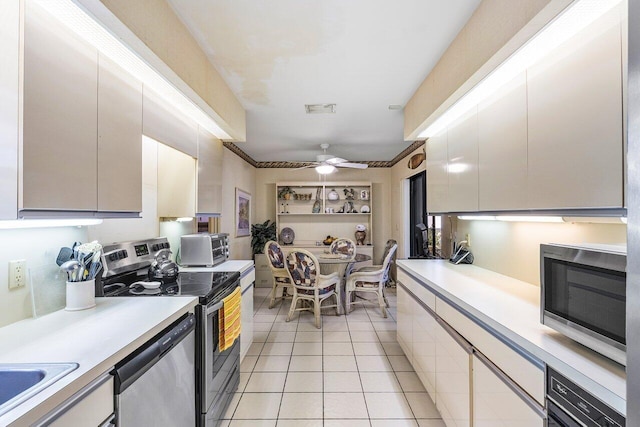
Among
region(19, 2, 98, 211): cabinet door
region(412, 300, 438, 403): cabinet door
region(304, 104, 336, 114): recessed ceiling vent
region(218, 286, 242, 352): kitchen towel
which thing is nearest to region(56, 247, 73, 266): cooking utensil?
region(19, 2, 98, 211): cabinet door

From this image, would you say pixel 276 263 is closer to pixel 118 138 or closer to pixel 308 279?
pixel 308 279

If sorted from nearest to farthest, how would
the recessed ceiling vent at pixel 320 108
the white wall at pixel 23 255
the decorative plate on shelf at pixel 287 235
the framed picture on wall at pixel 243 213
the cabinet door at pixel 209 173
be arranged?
the white wall at pixel 23 255 → the cabinet door at pixel 209 173 → the recessed ceiling vent at pixel 320 108 → the framed picture on wall at pixel 243 213 → the decorative plate on shelf at pixel 287 235

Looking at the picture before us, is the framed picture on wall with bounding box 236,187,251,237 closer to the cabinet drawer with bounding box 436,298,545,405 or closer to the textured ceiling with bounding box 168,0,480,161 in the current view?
the textured ceiling with bounding box 168,0,480,161

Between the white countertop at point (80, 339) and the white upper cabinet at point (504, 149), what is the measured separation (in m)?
1.90

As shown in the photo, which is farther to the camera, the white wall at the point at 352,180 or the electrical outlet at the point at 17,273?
the white wall at the point at 352,180

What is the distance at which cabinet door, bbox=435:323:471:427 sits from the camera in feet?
5.09

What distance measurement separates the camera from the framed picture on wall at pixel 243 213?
469 cm

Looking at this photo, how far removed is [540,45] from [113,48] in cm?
197

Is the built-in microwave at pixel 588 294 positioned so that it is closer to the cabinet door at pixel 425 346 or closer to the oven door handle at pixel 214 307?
the cabinet door at pixel 425 346

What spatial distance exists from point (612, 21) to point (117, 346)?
2154 millimetres

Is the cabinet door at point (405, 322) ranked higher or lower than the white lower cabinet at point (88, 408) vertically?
lower

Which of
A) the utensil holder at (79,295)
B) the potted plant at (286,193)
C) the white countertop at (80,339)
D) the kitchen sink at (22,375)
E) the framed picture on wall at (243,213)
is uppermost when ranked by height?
the potted plant at (286,193)

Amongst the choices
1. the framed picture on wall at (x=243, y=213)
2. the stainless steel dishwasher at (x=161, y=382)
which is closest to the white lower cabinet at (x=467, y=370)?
the stainless steel dishwasher at (x=161, y=382)

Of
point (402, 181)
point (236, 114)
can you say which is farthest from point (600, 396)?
point (402, 181)
